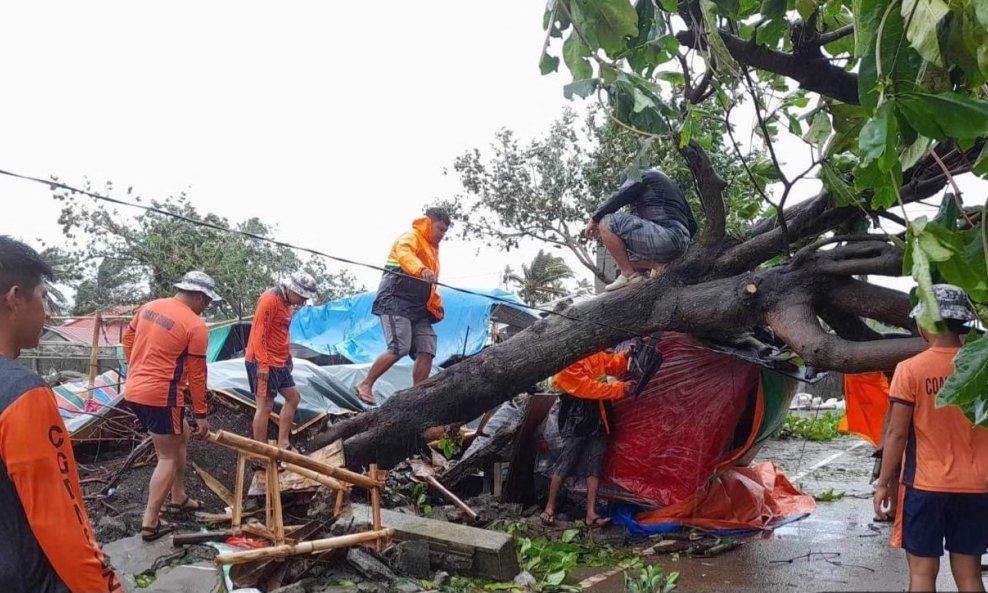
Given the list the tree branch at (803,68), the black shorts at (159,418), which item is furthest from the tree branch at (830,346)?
the black shorts at (159,418)

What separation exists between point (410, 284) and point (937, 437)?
14.4ft

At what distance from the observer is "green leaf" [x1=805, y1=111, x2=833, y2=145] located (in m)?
4.14

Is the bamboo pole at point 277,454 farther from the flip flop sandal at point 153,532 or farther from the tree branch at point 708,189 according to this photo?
the tree branch at point 708,189

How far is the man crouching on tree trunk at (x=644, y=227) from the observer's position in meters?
5.79

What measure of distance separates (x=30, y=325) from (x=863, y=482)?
8.61 m

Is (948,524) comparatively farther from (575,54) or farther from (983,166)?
(575,54)

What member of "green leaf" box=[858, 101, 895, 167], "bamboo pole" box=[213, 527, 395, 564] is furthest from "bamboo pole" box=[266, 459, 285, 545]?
"green leaf" box=[858, 101, 895, 167]

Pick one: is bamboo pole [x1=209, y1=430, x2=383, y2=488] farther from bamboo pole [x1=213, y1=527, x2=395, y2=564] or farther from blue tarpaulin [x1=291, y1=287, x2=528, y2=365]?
blue tarpaulin [x1=291, y1=287, x2=528, y2=365]

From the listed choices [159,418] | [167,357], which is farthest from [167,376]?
[159,418]

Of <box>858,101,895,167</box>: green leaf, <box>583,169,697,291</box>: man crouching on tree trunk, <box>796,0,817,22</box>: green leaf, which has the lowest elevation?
<box>858,101,895,167</box>: green leaf

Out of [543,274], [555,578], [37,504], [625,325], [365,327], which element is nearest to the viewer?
[37,504]

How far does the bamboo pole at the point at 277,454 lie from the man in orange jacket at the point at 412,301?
228 centimetres

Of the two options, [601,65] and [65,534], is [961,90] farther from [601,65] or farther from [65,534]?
[65,534]

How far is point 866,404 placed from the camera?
6.28 m
